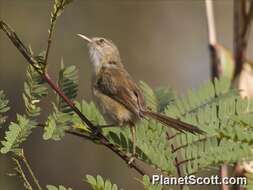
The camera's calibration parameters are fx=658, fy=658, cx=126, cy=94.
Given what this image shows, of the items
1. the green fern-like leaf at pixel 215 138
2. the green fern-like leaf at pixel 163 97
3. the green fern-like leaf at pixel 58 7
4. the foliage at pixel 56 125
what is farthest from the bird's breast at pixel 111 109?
the green fern-like leaf at pixel 58 7

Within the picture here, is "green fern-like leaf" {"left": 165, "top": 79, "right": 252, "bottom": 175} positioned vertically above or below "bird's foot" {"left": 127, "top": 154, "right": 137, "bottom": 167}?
above

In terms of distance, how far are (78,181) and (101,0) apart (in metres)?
3.88

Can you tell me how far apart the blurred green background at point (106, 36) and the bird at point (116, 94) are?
3.62 meters

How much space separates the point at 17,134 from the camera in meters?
1.81

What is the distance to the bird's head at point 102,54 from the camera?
10.7 feet

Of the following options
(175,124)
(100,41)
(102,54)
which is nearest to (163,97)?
(175,124)

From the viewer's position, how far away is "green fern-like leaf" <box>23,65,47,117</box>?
189cm

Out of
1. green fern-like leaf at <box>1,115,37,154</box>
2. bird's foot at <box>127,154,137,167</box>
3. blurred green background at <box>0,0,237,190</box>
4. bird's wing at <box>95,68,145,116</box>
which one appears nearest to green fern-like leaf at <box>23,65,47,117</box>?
green fern-like leaf at <box>1,115,37,154</box>

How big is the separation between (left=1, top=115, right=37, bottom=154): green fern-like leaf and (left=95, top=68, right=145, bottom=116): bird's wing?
0.89 metres

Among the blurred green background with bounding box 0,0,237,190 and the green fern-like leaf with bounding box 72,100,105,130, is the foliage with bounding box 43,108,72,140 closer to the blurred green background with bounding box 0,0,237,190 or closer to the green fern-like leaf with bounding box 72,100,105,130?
the green fern-like leaf with bounding box 72,100,105,130

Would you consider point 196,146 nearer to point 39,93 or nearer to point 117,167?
point 39,93

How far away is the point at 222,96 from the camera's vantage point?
2.23m

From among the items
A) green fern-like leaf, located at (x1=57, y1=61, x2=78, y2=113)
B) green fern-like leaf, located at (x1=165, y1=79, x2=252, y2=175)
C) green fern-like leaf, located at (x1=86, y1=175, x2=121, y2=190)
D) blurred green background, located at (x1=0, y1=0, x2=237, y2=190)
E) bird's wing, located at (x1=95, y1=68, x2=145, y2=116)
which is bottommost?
green fern-like leaf, located at (x1=86, y1=175, x2=121, y2=190)

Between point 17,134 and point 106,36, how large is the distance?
7.91 m
